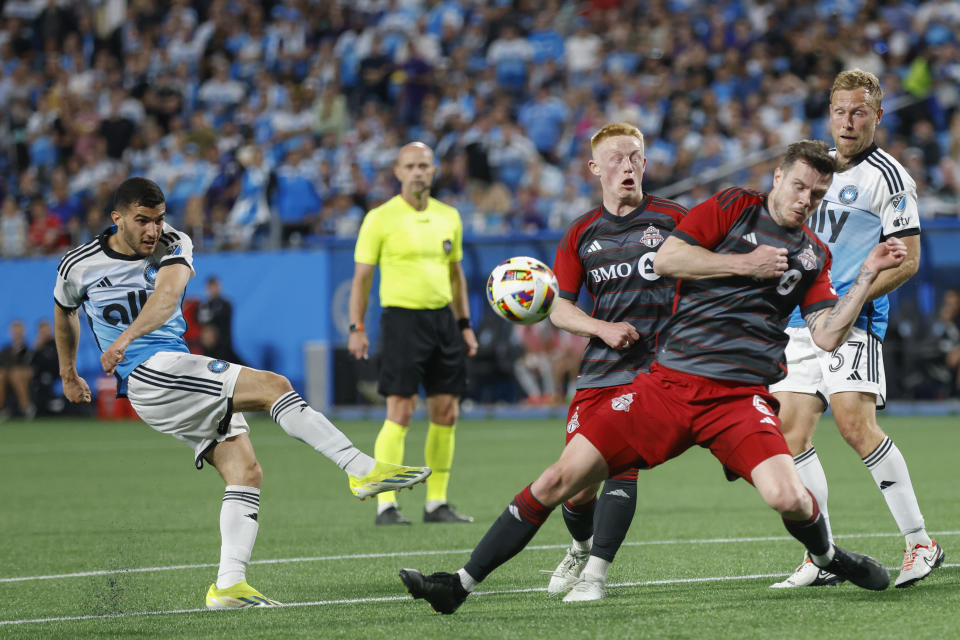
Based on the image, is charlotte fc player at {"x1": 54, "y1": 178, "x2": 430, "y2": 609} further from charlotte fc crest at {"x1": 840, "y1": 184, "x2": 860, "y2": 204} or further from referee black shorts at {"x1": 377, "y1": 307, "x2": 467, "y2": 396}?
referee black shorts at {"x1": 377, "y1": 307, "x2": 467, "y2": 396}

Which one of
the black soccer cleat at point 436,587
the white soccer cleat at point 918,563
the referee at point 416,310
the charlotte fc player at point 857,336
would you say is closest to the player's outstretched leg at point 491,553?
the black soccer cleat at point 436,587

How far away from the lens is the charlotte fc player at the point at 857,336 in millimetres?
6508

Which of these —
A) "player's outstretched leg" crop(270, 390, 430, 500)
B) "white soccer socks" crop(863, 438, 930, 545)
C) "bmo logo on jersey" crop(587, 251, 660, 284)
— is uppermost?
"bmo logo on jersey" crop(587, 251, 660, 284)

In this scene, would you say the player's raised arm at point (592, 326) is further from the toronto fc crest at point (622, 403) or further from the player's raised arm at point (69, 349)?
the player's raised arm at point (69, 349)

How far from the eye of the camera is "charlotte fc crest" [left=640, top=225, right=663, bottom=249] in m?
6.26

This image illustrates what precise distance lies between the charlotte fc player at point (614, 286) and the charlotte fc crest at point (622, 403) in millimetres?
539

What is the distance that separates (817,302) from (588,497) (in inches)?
58.7

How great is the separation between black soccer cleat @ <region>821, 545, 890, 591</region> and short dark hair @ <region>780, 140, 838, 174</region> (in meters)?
1.64

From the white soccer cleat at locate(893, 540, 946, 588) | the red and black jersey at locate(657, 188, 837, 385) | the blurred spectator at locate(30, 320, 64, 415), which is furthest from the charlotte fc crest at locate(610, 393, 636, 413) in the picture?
the blurred spectator at locate(30, 320, 64, 415)

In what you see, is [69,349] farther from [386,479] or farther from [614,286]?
[614,286]

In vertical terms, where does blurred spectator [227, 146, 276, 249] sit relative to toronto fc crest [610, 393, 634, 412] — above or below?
above

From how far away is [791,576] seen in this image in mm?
6406

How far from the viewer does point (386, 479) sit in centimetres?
615

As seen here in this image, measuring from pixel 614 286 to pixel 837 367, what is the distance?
48.3 inches
